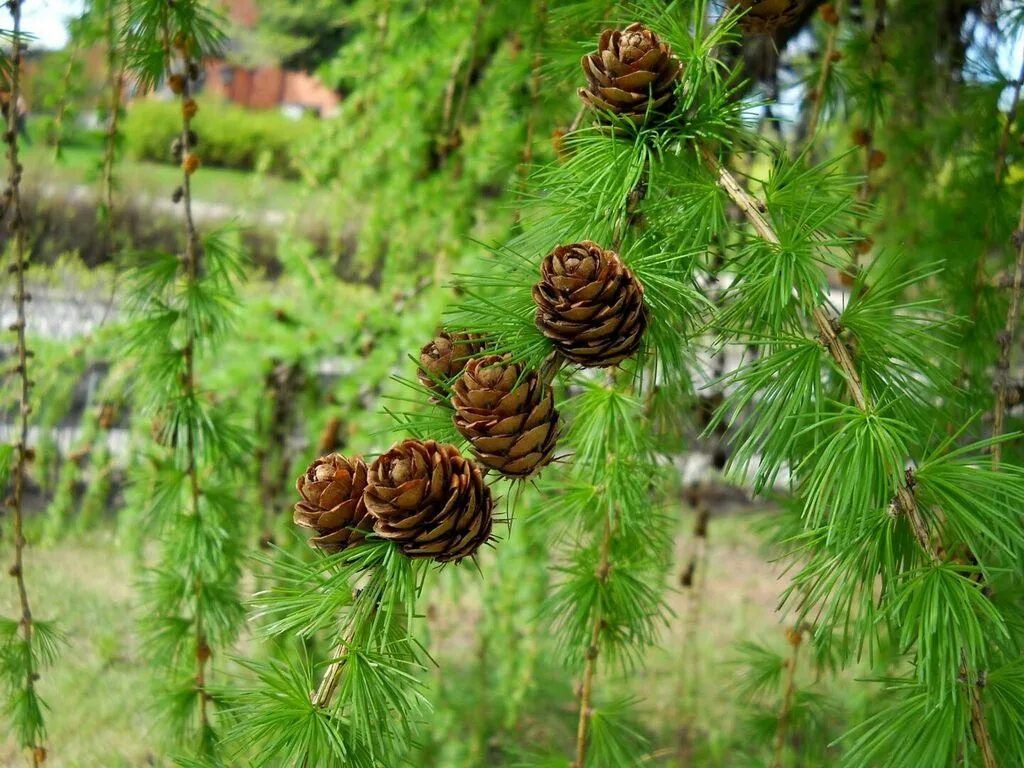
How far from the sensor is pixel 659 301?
1.42ft

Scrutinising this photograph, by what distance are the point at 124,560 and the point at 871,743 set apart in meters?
1.67

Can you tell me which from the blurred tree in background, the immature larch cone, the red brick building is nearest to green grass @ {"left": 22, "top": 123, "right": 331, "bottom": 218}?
the blurred tree in background

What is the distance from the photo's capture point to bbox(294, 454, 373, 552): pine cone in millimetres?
398

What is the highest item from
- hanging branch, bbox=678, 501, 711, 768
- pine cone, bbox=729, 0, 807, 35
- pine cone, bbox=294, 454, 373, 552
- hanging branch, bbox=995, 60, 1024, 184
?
hanging branch, bbox=995, 60, 1024, 184

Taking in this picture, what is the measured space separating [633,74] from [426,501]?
220 mm

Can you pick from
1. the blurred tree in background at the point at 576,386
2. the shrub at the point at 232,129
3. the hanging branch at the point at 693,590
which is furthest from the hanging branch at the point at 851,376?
the shrub at the point at 232,129

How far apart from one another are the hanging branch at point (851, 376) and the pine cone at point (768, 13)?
4.1 inches

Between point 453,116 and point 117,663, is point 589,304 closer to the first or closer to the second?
point 453,116

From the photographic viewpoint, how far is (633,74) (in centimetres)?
44

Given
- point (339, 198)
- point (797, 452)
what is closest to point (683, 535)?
point (339, 198)

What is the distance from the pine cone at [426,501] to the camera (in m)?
0.37

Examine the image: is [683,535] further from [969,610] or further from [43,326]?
[969,610]

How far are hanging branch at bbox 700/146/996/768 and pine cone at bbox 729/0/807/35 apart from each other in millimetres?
103

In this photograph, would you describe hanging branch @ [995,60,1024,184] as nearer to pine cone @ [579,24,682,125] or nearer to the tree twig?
pine cone @ [579,24,682,125]
